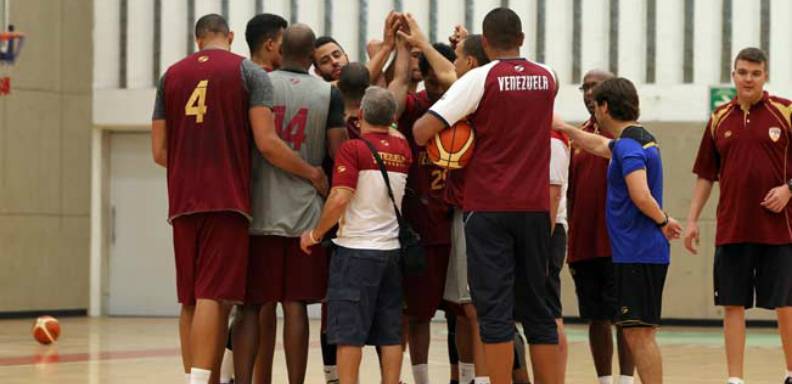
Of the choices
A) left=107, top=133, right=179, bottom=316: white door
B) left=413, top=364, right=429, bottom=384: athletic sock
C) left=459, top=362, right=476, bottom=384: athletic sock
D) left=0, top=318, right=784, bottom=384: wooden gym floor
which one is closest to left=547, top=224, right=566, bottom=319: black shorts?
left=459, top=362, right=476, bottom=384: athletic sock

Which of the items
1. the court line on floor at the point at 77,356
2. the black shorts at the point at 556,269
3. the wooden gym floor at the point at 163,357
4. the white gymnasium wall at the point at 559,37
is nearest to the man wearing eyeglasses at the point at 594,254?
the black shorts at the point at 556,269

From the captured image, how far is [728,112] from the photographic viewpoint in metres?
9.18

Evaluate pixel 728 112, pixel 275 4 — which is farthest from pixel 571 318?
pixel 728 112

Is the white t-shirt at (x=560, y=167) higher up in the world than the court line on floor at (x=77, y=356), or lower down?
higher up

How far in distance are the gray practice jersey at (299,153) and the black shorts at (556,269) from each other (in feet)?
4.61

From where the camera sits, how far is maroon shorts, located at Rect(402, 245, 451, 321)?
8.80 metres

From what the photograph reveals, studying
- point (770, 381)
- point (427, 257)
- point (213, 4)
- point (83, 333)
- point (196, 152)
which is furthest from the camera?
point (213, 4)

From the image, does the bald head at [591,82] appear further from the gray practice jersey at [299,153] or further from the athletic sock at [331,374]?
the athletic sock at [331,374]

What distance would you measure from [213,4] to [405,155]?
11.0m

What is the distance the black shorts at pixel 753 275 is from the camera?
8.94 m

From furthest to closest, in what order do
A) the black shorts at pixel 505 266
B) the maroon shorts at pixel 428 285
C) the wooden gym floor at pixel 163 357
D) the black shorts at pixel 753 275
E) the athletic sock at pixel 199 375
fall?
1. the wooden gym floor at pixel 163 357
2. the black shorts at pixel 753 275
3. the maroon shorts at pixel 428 285
4. the athletic sock at pixel 199 375
5. the black shorts at pixel 505 266

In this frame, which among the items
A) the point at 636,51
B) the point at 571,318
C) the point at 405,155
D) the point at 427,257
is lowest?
the point at 571,318

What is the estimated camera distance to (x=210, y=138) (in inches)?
314

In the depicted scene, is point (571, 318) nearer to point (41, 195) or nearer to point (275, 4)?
point (275, 4)
